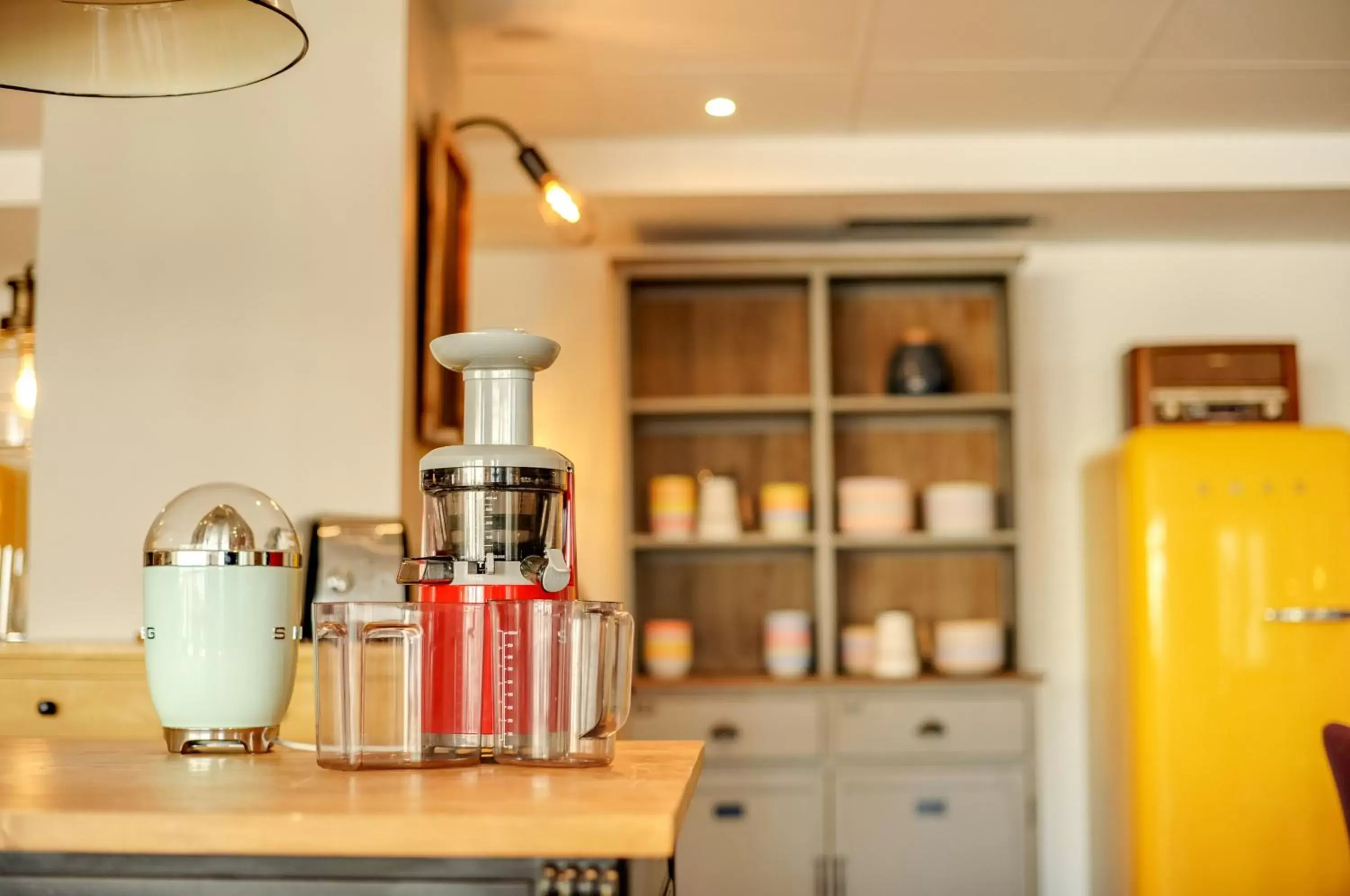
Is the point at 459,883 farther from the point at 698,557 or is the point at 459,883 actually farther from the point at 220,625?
the point at 698,557

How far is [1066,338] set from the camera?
4.48 metres

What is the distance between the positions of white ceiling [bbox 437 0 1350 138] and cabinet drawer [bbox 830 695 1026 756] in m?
1.69

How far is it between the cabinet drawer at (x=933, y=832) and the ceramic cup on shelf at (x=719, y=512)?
2.66 ft

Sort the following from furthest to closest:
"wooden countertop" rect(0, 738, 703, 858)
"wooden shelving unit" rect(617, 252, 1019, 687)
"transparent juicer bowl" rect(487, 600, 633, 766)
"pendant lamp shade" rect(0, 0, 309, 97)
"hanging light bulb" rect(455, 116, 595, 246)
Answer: "wooden shelving unit" rect(617, 252, 1019, 687), "hanging light bulb" rect(455, 116, 595, 246), "pendant lamp shade" rect(0, 0, 309, 97), "transparent juicer bowl" rect(487, 600, 633, 766), "wooden countertop" rect(0, 738, 703, 858)

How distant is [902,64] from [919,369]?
107 cm

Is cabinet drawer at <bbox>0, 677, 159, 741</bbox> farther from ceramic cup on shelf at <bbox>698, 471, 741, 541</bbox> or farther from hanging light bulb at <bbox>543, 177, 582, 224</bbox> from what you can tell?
ceramic cup on shelf at <bbox>698, 471, 741, 541</bbox>

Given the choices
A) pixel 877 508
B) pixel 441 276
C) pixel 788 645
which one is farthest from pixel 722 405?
pixel 441 276

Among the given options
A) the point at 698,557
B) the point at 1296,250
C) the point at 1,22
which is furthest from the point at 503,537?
the point at 1296,250

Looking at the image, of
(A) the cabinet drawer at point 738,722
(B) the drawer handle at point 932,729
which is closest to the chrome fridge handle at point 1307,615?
(B) the drawer handle at point 932,729

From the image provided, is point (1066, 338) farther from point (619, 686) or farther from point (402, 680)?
point (402, 680)

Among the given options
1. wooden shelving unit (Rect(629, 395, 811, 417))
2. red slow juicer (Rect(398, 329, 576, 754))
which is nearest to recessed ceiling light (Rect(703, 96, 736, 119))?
wooden shelving unit (Rect(629, 395, 811, 417))

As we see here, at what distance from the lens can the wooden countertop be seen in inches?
38.7

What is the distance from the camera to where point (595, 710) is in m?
1.24

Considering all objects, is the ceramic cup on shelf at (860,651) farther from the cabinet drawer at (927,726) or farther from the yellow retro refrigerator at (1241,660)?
the yellow retro refrigerator at (1241,660)
